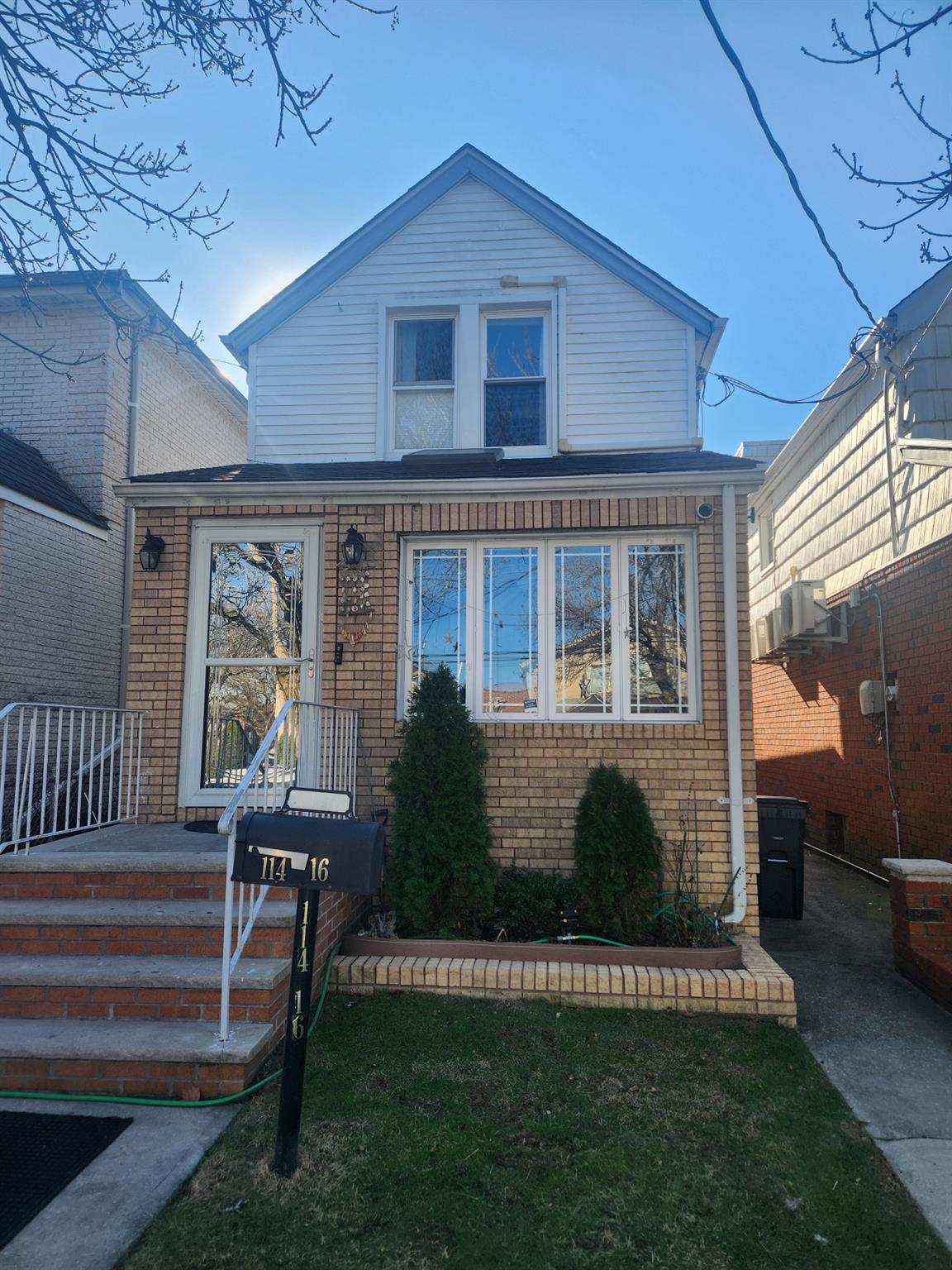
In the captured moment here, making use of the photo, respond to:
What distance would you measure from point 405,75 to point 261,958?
15.3ft

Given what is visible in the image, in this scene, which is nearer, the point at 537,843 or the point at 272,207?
the point at 272,207

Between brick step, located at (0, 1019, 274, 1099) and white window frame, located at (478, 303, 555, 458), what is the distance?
16.1 feet

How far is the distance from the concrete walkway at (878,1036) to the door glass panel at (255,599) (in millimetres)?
4110

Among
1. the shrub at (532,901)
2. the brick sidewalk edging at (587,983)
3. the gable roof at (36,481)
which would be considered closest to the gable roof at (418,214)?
the gable roof at (36,481)

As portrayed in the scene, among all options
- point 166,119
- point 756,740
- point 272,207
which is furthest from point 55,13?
point 756,740

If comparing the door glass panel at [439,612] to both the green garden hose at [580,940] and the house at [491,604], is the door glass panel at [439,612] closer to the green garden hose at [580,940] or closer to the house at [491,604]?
the house at [491,604]

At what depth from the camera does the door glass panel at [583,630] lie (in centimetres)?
557

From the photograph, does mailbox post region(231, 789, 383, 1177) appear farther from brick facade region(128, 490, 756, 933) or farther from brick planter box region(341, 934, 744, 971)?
brick facade region(128, 490, 756, 933)

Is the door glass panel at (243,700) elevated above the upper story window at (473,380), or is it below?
below

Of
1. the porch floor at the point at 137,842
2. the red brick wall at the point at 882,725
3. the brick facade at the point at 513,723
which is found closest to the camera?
the porch floor at the point at 137,842

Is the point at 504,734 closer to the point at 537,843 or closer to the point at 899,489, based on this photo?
the point at 537,843

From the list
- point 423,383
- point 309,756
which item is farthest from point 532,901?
point 423,383

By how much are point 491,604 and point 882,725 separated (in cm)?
451

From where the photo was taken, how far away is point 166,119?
4.22m
